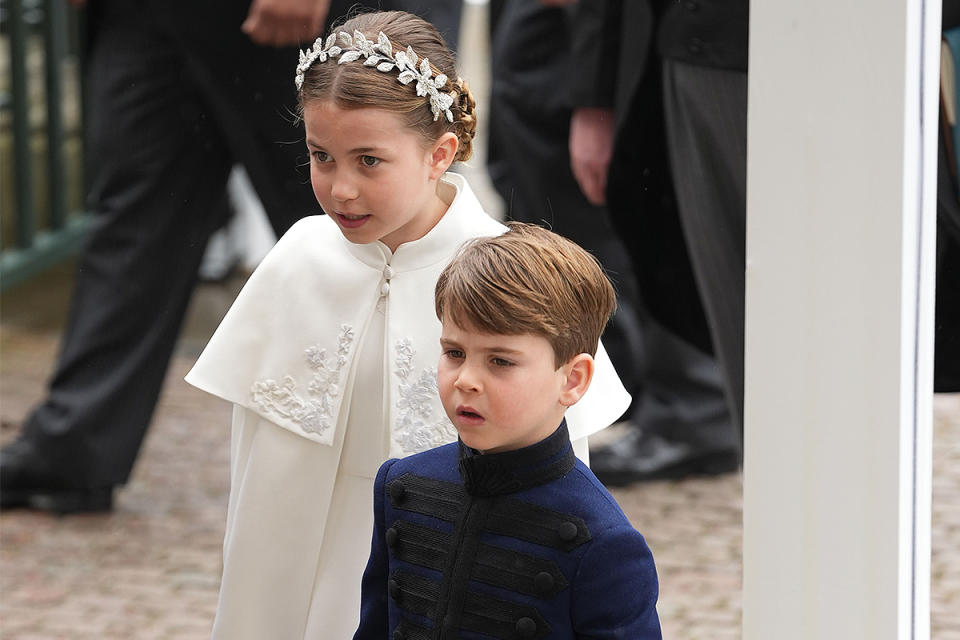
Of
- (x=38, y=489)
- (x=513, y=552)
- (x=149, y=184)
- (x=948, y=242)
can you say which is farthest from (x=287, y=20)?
(x=38, y=489)

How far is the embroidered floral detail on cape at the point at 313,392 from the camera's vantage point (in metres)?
1.91

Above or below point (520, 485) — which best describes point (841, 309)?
above

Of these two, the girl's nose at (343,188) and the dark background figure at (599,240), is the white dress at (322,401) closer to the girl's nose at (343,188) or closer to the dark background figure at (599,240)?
the girl's nose at (343,188)

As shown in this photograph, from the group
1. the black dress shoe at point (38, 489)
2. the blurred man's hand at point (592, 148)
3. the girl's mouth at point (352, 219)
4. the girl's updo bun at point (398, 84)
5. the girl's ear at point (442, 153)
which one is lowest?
the black dress shoe at point (38, 489)

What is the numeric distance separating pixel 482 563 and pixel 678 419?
3118 mm

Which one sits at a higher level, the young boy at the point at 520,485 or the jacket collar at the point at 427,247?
the jacket collar at the point at 427,247

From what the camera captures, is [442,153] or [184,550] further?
[184,550]

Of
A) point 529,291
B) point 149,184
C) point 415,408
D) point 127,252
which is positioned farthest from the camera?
point 127,252

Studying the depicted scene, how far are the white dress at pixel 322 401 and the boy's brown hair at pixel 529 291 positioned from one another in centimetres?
20

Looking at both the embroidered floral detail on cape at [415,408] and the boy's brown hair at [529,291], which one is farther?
the embroidered floral detail on cape at [415,408]

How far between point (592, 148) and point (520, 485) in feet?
5.54

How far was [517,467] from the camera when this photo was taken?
5.52ft

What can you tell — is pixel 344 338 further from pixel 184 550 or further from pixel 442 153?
pixel 184 550

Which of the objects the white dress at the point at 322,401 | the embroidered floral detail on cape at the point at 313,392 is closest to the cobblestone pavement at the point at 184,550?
the white dress at the point at 322,401
